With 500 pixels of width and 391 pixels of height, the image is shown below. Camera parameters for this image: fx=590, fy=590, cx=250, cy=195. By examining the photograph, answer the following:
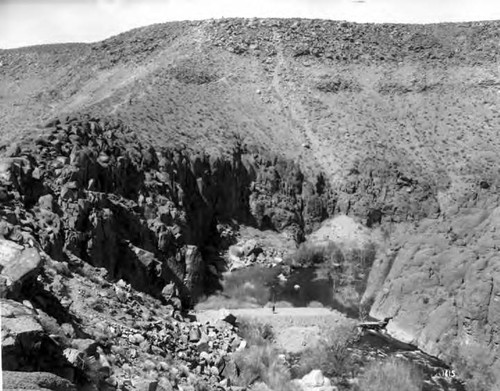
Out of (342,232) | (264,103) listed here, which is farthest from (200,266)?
(264,103)

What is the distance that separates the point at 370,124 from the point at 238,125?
11445 millimetres

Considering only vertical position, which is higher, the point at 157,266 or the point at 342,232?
the point at 157,266

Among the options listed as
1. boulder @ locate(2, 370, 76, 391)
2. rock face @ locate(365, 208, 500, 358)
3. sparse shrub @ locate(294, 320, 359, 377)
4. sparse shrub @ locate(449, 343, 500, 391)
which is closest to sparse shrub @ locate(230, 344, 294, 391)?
sparse shrub @ locate(294, 320, 359, 377)

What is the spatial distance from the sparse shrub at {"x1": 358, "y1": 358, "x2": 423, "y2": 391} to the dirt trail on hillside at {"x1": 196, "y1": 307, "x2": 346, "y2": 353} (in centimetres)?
260

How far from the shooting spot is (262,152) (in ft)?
134

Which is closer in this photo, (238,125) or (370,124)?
(238,125)

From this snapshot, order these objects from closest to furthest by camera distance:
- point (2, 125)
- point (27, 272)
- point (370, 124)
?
point (27, 272) → point (370, 124) → point (2, 125)

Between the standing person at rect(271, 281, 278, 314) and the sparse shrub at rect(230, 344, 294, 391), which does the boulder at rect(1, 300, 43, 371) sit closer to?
the sparse shrub at rect(230, 344, 294, 391)

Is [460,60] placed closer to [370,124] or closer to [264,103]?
[370,124]

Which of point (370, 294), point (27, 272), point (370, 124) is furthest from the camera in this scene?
point (370, 124)

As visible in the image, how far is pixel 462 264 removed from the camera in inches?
925

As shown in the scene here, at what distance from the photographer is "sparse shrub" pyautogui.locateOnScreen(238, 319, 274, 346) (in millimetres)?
19797

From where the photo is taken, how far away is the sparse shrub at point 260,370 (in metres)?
15.5

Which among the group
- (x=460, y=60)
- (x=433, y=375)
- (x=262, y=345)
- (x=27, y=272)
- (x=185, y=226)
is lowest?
(x=433, y=375)
